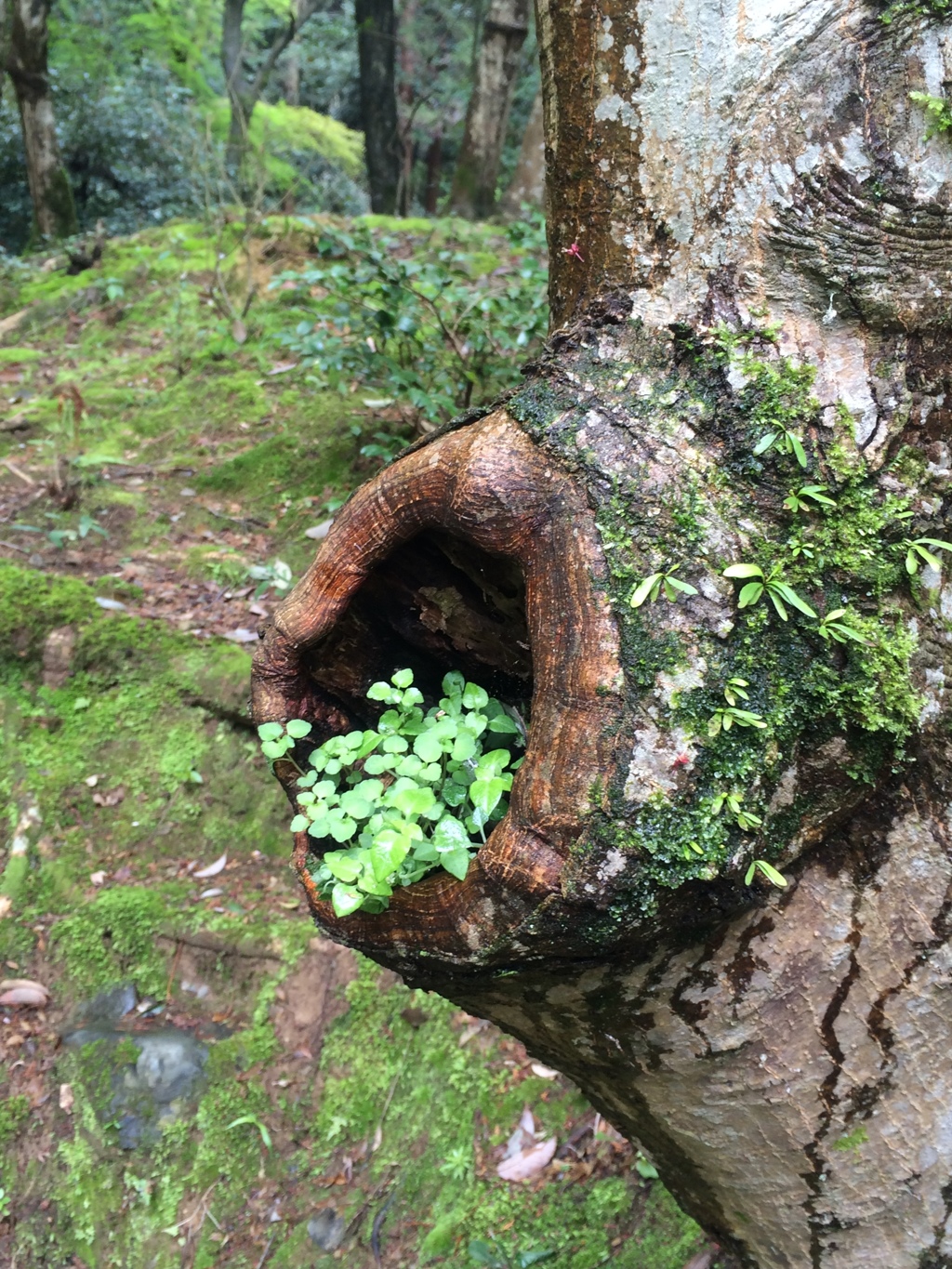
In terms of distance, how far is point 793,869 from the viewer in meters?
1.29

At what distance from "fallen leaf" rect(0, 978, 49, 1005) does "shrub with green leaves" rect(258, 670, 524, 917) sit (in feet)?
7.28

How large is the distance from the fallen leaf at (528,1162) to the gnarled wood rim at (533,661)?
71.8 inches

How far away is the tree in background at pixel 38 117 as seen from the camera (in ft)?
26.2

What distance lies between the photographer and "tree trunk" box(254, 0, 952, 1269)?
115 cm

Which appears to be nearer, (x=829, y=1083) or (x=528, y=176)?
(x=829, y=1083)

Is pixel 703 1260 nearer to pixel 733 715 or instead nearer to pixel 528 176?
pixel 733 715

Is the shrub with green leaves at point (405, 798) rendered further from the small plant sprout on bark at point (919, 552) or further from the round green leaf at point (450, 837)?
the small plant sprout on bark at point (919, 552)

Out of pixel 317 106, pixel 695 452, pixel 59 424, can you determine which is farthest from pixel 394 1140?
pixel 317 106

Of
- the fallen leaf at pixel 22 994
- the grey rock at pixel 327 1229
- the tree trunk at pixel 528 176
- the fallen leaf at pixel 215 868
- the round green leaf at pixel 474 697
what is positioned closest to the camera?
the round green leaf at pixel 474 697

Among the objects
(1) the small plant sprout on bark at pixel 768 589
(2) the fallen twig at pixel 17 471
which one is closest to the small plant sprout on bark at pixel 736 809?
(1) the small plant sprout on bark at pixel 768 589

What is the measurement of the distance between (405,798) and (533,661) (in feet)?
0.94

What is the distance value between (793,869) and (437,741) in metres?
0.59

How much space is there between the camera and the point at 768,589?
1183 mm

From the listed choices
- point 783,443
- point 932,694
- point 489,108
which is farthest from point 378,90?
point 932,694
